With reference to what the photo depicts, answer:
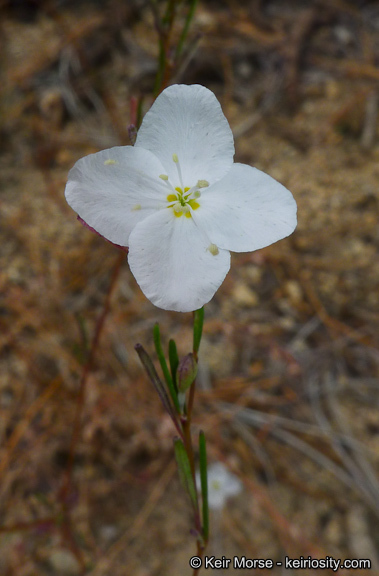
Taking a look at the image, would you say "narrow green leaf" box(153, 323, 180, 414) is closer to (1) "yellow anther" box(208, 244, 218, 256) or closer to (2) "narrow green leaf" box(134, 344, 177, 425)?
(2) "narrow green leaf" box(134, 344, 177, 425)

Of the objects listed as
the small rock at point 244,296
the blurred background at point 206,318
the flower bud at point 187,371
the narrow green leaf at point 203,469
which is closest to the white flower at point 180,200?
the flower bud at point 187,371

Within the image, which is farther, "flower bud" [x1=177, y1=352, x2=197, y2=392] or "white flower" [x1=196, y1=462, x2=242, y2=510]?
"white flower" [x1=196, y1=462, x2=242, y2=510]

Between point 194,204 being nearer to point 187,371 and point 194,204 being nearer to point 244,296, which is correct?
point 187,371

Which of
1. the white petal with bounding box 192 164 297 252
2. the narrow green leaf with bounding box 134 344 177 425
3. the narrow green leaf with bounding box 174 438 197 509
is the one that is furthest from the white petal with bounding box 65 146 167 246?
the narrow green leaf with bounding box 174 438 197 509

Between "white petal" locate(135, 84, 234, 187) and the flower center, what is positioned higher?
"white petal" locate(135, 84, 234, 187)

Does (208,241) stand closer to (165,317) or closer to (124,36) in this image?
(165,317)

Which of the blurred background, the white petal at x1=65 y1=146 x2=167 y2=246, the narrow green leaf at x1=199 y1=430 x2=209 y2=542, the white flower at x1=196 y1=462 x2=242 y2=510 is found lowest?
the white flower at x1=196 y1=462 x2=242 y2=510

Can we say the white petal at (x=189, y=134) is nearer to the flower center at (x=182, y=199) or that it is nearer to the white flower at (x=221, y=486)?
the flower center at (x=182, y=199)
